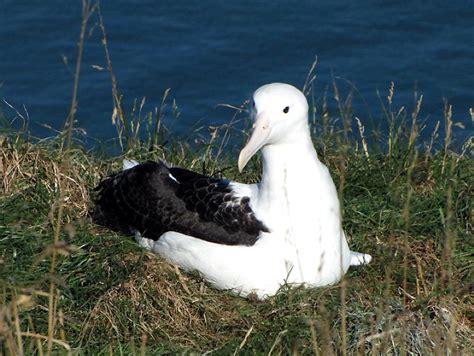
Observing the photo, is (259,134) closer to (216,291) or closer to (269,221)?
(269,221)

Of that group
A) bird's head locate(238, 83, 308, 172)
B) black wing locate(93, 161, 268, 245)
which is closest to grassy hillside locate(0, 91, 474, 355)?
black wing locate(93, 161, 268, 245)

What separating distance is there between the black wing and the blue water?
4068 millimetres

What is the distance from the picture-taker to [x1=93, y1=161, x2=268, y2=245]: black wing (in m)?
5.80

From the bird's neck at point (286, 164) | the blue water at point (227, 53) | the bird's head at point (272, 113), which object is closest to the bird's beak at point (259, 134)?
the bird's head at point (272, 113)

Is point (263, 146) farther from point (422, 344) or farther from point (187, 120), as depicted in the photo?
point (187, 120)

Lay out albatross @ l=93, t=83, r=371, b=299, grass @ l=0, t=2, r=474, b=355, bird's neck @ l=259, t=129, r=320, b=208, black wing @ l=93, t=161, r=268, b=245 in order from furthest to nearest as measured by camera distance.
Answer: black wing @ l=93, t=161, r=268, b=245, bird's neck @ l=259, t=129, r=320, b=208, albatross @ l=93, t=83, r=371, b=299, grass @ l=0, t=2, r=474, b=355

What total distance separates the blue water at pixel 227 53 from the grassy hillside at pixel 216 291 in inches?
152

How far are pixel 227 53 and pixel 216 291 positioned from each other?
5786 millimetres

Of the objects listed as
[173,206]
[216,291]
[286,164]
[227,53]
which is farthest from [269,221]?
[227,53]

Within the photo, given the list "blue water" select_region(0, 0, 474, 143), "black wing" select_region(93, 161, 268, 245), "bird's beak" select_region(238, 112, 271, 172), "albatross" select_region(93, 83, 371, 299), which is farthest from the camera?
"blue water" select_region(0, 0, 474, 143)

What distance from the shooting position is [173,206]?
19.7 feet

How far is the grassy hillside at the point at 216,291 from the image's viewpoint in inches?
205

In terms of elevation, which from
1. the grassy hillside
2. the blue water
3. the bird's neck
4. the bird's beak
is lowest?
the blue water

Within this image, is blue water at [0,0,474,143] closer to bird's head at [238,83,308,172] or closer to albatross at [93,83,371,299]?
albatross at [93,83,371,299]
